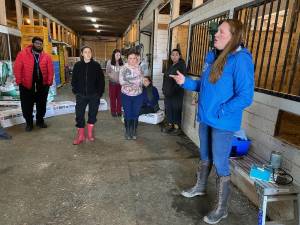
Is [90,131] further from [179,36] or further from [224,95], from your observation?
[179,36]

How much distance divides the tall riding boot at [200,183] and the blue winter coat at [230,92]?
523 millimetres

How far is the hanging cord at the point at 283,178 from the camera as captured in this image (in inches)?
73.2

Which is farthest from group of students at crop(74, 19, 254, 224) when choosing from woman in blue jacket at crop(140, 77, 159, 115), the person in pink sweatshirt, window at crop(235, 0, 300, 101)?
woman in blue jacket at crop(140, 77, 159, 115)

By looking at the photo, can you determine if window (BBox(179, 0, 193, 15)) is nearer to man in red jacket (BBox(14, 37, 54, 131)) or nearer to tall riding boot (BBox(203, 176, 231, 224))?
man in red jacket (BBox(14, 37, 54, 131))

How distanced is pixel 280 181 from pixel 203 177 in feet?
2.18

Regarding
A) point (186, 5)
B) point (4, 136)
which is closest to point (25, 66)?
point (4, 136)

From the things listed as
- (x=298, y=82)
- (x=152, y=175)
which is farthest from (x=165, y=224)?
(x=298, y=82)

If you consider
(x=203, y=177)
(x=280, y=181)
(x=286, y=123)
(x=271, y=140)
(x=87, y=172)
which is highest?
(x=286, y=123)

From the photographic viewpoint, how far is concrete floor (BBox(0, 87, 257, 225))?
210cm

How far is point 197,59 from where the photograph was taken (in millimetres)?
3982

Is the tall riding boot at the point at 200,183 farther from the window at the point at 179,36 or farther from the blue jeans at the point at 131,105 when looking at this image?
the window at the point at 179,36

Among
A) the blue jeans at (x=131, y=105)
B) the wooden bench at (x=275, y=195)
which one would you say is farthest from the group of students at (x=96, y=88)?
the wooden bench at (x=275, y=195)

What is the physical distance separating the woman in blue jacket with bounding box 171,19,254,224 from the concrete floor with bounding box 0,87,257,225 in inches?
15.3

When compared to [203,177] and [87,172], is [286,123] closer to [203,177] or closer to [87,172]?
[203,177]
